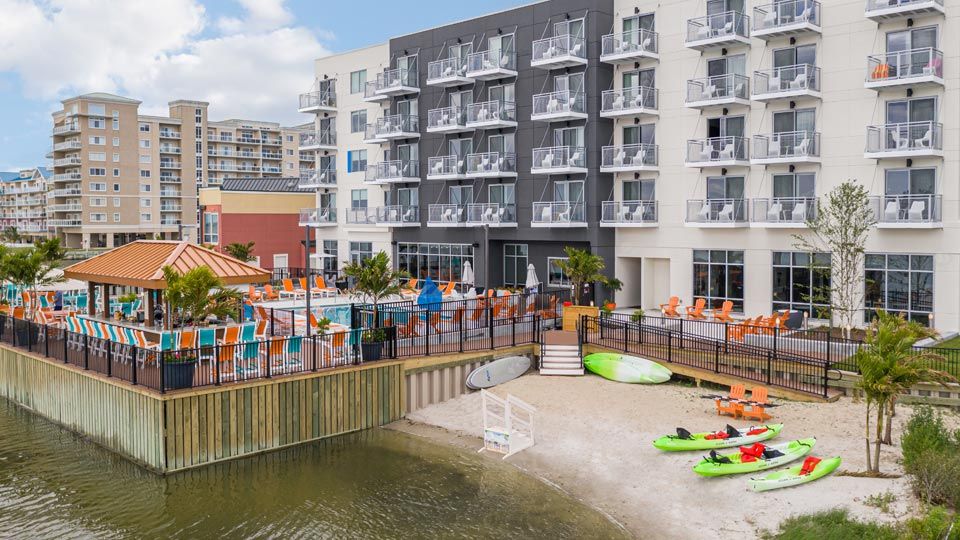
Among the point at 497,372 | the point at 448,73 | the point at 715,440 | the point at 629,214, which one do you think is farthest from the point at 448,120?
the point at 715,440

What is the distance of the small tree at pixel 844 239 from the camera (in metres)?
28.9

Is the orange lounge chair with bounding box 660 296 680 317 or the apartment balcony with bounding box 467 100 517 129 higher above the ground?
the apartment balcony with bounding box 467 100 517 129

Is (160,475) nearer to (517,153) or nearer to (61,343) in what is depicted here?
(61,343)

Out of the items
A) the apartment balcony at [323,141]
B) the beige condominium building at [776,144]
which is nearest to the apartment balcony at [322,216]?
the apartment balcony at [323,141]

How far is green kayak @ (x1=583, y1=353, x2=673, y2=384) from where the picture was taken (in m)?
24.2

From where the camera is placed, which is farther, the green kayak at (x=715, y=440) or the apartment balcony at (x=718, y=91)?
the apartment balcony at (x=718, y=91)

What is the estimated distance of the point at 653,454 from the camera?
18406 mm

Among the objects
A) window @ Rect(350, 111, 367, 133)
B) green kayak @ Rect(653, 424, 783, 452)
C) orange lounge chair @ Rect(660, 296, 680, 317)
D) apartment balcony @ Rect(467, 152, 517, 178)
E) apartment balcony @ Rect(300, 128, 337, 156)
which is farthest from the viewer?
apartment balcony @ Rect(300, 128, 337, 156)

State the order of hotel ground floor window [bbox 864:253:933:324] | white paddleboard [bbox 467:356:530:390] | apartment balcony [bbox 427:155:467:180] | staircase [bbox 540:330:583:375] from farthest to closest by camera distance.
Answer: apartment balcony [bbox 427:155:467:180] < hotel ground floor window [bbox 864:253:933:324] < staircase [bbox 540:330:583:375] < white paddleboard [bbox 467:356:530:390]

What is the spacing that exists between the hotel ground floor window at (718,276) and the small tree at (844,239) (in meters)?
3.24

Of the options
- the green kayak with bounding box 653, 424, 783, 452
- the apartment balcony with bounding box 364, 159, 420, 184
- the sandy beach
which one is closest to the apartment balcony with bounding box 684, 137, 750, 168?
the sandy beach

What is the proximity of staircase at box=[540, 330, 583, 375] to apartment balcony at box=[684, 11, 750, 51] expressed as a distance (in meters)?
14.6

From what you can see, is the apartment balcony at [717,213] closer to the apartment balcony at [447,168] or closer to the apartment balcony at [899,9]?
the apartment balcony at [899,9]

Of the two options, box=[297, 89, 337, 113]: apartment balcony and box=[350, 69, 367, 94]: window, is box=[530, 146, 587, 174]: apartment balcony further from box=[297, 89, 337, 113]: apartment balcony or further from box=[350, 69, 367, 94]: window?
box=[297, 89, 337, 113]: apartment balcony
